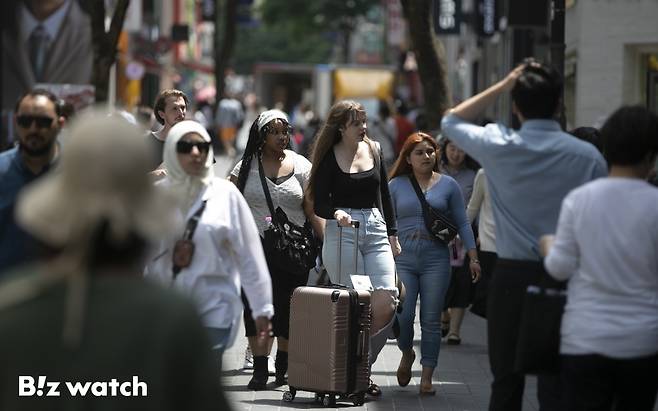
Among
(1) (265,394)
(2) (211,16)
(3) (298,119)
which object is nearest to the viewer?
(1) (265,394)

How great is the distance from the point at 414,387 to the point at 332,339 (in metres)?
1.26

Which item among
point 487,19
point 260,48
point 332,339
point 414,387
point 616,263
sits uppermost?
point 487,19

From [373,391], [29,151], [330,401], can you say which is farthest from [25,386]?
[373,391]

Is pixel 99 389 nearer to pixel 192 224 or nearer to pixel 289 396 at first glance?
pixel 192 224

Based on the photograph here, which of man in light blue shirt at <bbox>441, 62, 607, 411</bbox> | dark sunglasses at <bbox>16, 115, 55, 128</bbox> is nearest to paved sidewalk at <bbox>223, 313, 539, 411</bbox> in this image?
dark sunglasses at <bbox>16, 115, 55, 128</bbox>

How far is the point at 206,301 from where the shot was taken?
20.1ft

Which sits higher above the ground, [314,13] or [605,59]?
[314,13]

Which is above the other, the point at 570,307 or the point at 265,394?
the point at 570,307

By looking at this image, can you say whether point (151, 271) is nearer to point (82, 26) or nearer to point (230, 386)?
point (230, 386)

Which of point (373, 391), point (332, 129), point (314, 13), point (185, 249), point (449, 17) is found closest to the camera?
point (185, 249)

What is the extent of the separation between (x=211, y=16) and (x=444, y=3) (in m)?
25.2

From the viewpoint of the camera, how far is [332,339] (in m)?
8.89

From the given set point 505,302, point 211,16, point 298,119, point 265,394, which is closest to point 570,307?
point 505,302

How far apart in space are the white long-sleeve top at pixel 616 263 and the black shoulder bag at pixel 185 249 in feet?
5.01
